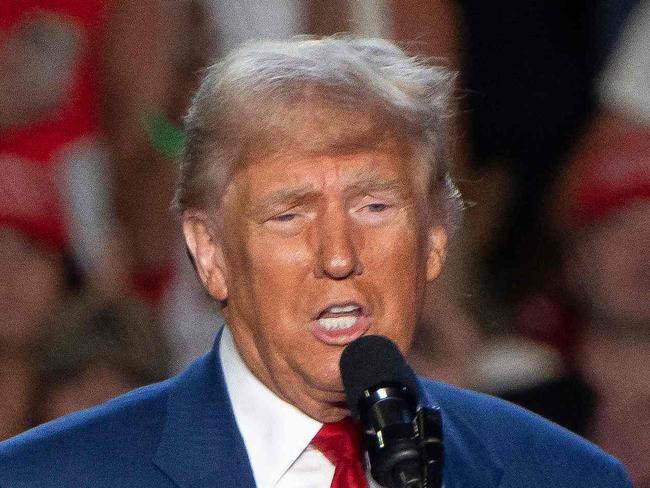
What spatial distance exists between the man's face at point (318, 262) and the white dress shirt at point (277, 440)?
26 mm

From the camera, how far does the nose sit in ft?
7.09

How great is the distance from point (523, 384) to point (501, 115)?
0.70m

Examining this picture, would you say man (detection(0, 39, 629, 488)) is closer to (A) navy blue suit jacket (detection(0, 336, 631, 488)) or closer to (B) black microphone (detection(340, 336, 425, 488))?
(A) navy blue suit jacket (detection(0, 336, 631, 488))

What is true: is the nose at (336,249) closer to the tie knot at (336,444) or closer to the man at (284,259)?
the man at (284,259)

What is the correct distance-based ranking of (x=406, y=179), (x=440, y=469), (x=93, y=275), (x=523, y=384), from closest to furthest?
(x=440, y=469), (x=406, y=179), (x=93, y=275), (x=523, y=384)

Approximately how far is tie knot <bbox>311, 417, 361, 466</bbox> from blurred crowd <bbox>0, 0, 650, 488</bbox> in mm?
1357

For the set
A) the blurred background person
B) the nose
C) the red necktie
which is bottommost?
the blurred background person

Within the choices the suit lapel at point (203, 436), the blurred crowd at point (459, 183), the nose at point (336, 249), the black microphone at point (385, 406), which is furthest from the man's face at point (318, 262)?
the blurred crowd at point (459, 183)

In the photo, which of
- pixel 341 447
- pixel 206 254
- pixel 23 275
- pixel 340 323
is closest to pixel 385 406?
pixel 340 323

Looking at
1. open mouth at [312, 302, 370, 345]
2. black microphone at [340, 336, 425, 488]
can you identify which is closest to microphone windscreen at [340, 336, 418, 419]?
black microphone at [340, 336, 425, 488]

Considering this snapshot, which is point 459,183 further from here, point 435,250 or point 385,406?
point 385,406

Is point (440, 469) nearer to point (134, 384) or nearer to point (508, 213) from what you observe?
point (134, 384)

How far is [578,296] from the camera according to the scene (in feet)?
13.3

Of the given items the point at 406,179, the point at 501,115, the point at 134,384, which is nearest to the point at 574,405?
the point at 501,115
